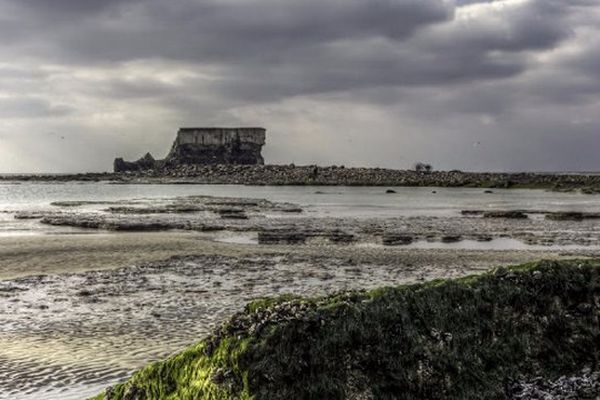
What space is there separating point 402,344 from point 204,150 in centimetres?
19424

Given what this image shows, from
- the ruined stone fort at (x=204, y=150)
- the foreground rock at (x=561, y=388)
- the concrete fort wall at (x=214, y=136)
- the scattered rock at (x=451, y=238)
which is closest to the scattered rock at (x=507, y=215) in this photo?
the scattered rock at (x=451, y=238)

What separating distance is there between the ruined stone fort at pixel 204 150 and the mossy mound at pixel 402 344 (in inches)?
7489

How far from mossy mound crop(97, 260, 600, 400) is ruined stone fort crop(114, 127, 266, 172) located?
190 meters

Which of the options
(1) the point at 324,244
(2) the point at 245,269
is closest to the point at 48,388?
(2) the point at 245,269

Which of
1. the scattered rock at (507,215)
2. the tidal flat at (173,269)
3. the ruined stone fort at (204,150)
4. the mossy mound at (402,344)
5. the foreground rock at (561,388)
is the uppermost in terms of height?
the ruined stone fort at (204,150)

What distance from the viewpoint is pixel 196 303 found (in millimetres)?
13016

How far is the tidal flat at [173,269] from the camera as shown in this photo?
9.30m

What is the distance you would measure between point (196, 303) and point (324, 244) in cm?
1235

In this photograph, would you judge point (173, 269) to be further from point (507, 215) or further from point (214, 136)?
point (214, 136)

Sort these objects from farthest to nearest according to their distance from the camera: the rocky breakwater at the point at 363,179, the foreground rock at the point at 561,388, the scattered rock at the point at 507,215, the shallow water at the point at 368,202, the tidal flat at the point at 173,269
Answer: the rocky breakwater at the point at 363,179, the shallow water at the point at 368,202, the scattered rock at the point at 507,215, the tidal flat at the point at 173,269, the foreground rock at the point at 561,388

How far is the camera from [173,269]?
18.2m

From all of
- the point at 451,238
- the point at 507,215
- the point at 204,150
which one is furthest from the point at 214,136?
the point at 451,238

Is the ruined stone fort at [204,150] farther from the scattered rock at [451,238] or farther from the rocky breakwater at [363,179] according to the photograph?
the scattered rock at [451,238]

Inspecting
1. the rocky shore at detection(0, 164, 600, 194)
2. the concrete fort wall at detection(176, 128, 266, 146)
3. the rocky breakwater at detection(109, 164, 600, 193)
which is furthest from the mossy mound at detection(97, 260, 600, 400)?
the concrete fort wall at detection(176, 128, 266, 146)
